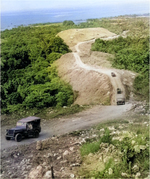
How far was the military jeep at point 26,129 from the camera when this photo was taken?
470cm

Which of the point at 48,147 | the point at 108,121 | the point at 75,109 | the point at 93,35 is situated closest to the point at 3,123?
the point at 48,147

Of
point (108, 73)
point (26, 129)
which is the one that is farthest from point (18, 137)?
point (108, 73)

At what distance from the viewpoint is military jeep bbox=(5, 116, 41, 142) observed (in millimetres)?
4703

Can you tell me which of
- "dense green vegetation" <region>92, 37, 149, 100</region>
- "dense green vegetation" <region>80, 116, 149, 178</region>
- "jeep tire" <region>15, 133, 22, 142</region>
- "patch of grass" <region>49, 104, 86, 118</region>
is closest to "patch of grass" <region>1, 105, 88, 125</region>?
"patch of grass" <region>49, 104, 86, 118</region>

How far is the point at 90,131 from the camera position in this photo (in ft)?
15.6

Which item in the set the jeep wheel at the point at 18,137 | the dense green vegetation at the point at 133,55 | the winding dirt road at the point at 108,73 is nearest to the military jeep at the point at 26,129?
the jeep wheel at the point at 18,137

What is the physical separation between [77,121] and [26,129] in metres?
0.87

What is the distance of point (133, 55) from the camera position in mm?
6172

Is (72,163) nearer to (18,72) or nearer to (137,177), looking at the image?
(137,177)

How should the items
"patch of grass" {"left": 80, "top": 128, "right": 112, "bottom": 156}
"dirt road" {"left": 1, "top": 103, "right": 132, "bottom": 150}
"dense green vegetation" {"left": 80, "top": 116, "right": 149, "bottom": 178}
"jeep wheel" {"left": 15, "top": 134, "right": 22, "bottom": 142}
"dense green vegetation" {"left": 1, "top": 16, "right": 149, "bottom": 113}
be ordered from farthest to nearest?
"dense green vegetation" {"left": 1, "top": 16, "right": 149, "bottom": 113}
"dirt road" {"left": 1, "top": 103, "right": 132, "bottom": 150}
"jeep wheel" {"left": 15, "top": 134, "right": 22, "bottom": 142}
"patch of grass" {"left": 80, "top": 128, "right": 112, "bottom": 156}
"dense green vegetation" {"left": 80, "top": 116, "right": 149, "bottom": 178}

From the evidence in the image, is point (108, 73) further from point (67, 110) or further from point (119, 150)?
point (119, 150)

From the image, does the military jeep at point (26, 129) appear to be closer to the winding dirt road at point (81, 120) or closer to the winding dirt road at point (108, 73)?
the winding dirt road at point (81, 120)

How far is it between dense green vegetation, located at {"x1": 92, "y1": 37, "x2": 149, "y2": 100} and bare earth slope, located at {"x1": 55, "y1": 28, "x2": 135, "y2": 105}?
0.63ft

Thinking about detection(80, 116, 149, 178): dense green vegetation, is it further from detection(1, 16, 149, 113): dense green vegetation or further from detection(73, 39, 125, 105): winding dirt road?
detection(1, 16, 149, 113): dense green vegetation
